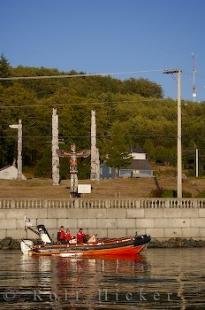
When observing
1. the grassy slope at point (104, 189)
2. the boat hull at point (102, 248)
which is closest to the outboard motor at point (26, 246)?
the boat hull at point (102, 248)

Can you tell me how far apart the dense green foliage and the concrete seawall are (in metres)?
35.0

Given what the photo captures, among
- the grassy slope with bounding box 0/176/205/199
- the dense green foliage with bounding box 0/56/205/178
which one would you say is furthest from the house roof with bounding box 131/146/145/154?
the grassy slope with bounding box 0/176/205/199

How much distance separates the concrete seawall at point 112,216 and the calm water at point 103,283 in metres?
7.05

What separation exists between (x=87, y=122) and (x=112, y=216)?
60.8m

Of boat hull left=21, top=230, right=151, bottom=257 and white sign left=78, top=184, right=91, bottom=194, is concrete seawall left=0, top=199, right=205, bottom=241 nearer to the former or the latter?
→ white sign left=78, top=184, right=91, bottom=194

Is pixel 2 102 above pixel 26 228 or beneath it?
above

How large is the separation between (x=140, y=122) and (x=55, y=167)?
5627 cm

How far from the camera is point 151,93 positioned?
185 metres

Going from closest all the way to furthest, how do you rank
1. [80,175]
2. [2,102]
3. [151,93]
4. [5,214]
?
1. [5,214]
2. [80,175]
3. [2,102]
4. [151,93]

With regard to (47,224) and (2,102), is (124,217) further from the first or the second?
(2,102)

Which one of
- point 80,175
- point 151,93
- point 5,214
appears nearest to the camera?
point 5,214

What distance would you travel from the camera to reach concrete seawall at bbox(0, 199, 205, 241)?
5456 cm

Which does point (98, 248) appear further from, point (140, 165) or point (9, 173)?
point (140, 165)

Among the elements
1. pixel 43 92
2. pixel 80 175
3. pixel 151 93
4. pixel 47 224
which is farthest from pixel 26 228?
pixel 151 93
